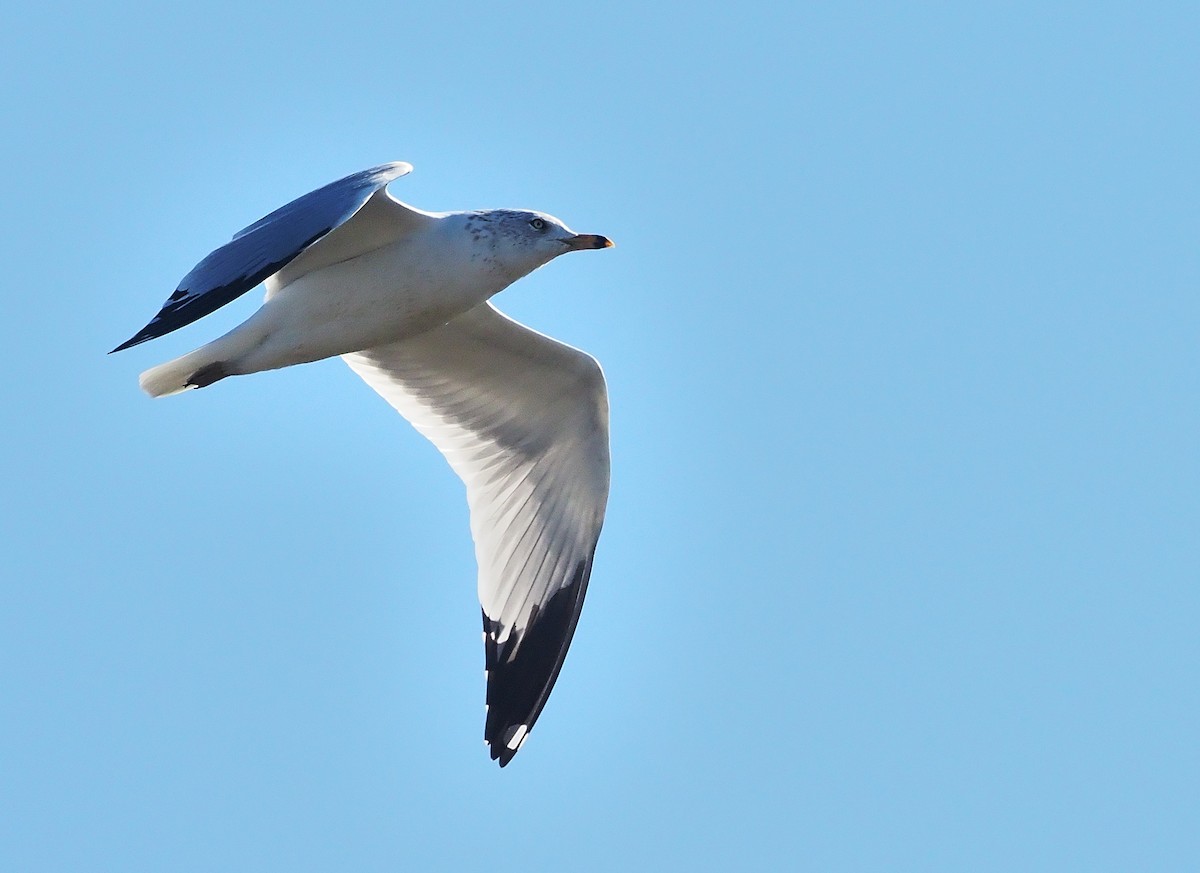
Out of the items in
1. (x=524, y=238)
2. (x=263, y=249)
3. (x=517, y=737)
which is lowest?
(x=517, y=737)

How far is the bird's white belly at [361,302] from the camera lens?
9523 mm

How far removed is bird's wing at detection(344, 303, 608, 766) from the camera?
1073 cm

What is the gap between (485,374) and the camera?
35.9 feet

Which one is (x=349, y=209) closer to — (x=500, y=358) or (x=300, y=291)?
(x=300, y=291)

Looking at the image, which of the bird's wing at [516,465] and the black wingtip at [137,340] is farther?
the bird's wing at [516,465]

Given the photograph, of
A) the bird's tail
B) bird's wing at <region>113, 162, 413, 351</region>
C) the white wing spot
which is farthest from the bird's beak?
the white wing spot

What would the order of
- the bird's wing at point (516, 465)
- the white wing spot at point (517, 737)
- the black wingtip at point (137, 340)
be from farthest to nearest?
the bird's wing at point (516, 465) → the white wing spot at point (517, 737) → the black wingtip at point (137, 340)

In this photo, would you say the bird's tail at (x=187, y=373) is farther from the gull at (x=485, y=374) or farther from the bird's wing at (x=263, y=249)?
the bird's wing at (x=263, y=249)

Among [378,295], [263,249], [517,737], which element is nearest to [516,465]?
[517,737]

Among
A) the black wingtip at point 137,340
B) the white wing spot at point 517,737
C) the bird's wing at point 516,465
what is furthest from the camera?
Result: the bird's wing at point 516,465

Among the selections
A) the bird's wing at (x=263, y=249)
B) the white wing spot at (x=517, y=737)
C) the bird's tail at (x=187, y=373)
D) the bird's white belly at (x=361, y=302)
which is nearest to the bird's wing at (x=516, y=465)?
the white wing spot at (x=517, y=737)

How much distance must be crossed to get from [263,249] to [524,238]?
4.75 feet

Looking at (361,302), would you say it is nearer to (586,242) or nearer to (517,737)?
(586,242)

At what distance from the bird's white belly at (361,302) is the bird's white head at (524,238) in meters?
0.11
